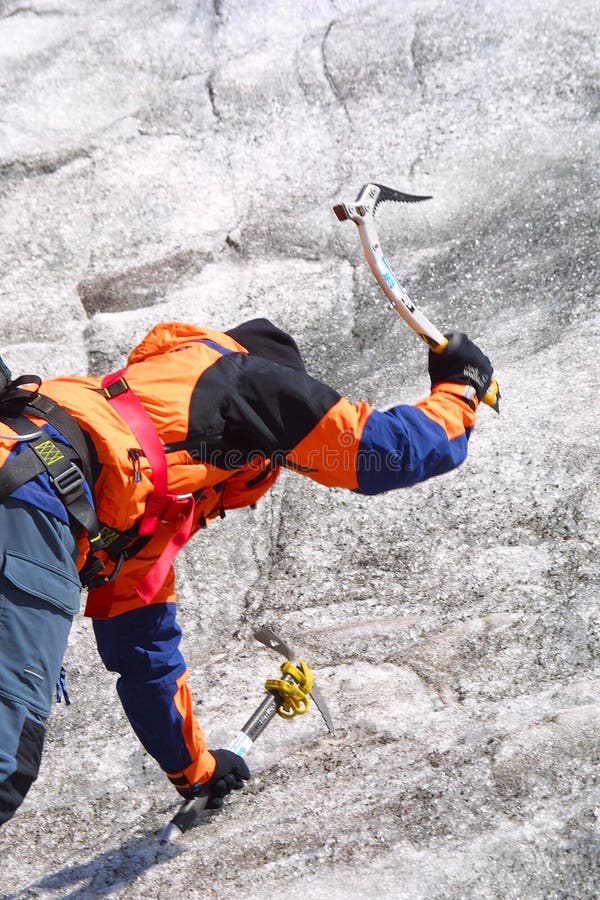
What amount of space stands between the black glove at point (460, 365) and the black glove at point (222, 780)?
1.38m

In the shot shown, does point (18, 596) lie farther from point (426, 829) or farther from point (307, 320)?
point (307, 320)

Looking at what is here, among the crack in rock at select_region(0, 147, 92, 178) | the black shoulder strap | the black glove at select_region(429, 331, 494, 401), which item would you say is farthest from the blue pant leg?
the crack in rock at select_region(0, 147, 92, 178)

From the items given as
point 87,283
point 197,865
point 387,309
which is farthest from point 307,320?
point 197,865

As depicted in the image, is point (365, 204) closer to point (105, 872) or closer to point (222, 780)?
point (222, 780)

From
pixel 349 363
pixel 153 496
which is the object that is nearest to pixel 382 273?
pixel 153 496

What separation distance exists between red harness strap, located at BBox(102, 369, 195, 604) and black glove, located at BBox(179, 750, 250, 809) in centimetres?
75

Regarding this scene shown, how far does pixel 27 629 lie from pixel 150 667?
857mm

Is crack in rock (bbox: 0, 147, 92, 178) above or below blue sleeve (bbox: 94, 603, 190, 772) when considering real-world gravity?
above

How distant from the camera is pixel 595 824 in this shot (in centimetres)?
263

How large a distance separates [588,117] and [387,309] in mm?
1658

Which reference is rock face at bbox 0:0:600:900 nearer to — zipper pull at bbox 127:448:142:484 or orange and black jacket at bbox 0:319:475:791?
orange and black jacket at bbox 0:319:475:791

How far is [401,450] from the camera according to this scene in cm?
272

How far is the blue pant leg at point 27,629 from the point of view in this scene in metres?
2.21

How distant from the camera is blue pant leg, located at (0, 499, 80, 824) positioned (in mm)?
2211
